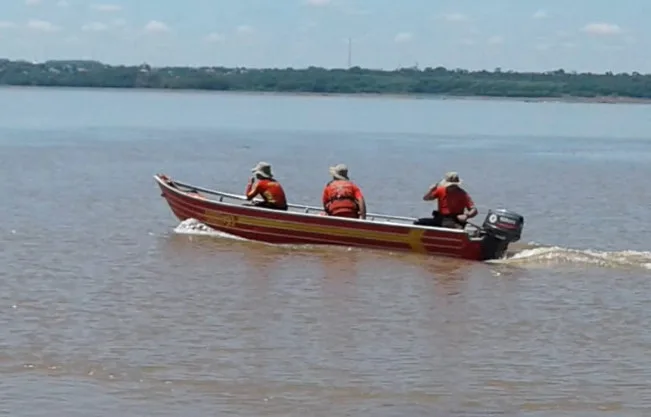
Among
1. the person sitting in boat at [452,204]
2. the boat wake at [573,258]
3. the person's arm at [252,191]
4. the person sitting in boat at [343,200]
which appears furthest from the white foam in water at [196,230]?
the boat wake at [573,258]

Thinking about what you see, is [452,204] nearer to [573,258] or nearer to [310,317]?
[573,258]

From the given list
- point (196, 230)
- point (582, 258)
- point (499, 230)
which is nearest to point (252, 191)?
point (196, 230)

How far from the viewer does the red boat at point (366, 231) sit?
60.2 feet

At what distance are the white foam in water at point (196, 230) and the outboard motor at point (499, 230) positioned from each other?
3.87 meters

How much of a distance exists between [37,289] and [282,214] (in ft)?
14.1

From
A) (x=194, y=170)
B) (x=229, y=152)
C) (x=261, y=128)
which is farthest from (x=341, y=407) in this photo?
(x=261, y=128)

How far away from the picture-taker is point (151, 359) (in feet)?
40.9

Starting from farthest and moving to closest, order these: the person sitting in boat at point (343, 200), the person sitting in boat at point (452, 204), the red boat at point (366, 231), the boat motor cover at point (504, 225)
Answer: the person sitting in boat at point (343, 200), the person sitting in boat at point (452, 204), the red boat at point (366, 231), the boat motor cover at point (504, 225)

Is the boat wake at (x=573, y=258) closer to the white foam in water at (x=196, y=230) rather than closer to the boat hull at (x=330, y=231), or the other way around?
the boat hull at (x=330, y=231)

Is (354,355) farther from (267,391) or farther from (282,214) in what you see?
(282,214)

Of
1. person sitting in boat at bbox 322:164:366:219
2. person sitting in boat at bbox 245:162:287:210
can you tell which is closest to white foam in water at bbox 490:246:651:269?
person sitting in boat at bbox 322:164:366:219

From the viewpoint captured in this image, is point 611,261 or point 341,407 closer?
point 341,407

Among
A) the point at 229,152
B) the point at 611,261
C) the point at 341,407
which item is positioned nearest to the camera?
the point at 341,407

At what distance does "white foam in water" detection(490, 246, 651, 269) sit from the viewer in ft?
61.6
